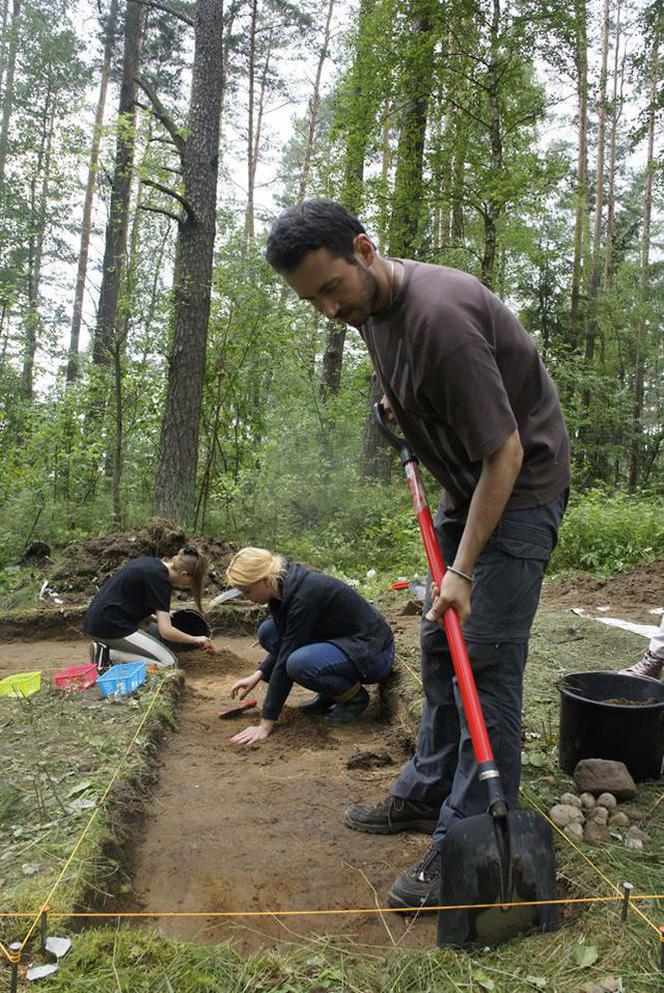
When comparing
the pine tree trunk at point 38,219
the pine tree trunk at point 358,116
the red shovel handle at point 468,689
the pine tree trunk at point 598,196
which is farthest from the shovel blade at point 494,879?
the pine tree trunk at point 598,196

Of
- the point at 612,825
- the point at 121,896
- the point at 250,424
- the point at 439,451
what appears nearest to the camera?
the point at 439,451

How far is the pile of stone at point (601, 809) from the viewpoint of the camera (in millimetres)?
2309

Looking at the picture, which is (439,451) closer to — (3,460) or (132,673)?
(132,673)

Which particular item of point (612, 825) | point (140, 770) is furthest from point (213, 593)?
point (612, 825)

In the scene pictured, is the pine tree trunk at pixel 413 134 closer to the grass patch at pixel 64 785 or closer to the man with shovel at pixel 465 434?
the grass patch at pixel 64 785

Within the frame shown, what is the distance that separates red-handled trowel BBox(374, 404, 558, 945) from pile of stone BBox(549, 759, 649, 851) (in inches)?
19.2

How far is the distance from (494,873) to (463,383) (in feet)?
4.01

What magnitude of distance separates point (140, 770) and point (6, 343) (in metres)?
21.6

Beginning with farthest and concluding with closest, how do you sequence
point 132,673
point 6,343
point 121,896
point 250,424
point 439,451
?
point 6,343, point 250,424, point 132,673, point 121,896, point 439,451

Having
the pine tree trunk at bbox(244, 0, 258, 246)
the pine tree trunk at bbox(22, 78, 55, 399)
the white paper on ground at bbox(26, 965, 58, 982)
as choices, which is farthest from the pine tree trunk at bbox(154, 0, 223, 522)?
the pine tree trunk at bbox(244, 0, 258, 246)

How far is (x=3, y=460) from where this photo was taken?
9359 millimetres

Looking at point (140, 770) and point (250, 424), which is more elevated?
point (250, 424)

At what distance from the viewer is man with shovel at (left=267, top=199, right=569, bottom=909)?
1.74m

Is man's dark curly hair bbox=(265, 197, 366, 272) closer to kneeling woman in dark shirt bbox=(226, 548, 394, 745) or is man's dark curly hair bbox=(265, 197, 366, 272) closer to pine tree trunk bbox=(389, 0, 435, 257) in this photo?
kneeling woman in dark shirt bbox=(226, 548, 394, 745)
